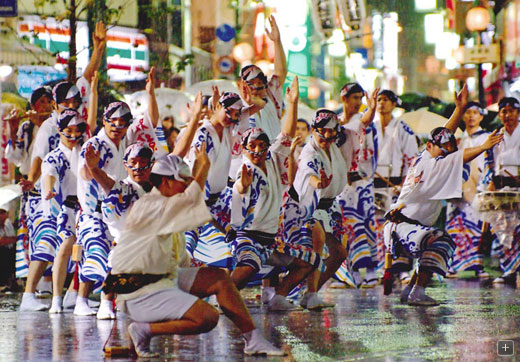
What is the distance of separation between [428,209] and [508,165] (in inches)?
135

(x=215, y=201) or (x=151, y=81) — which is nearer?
(x=215, y=201)

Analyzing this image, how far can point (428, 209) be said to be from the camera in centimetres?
1219

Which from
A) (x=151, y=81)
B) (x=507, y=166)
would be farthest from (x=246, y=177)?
(x=507, y=166)

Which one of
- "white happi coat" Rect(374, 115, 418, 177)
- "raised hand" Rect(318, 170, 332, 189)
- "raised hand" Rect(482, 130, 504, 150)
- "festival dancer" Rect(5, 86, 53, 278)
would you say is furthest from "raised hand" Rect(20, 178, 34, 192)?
"white happi coat" Rect(374, 115, 418, 177)

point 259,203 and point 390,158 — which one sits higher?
point 390,158

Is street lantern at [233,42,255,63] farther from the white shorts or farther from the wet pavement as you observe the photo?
the white shorts

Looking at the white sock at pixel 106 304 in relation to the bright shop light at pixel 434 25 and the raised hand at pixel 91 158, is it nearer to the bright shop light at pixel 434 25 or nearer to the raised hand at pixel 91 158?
the raised hand at pixel 91 158

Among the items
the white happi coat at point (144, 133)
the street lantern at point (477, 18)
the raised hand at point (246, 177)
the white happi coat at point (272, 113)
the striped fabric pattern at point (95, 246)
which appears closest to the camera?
the raised hand at point (246, 177)

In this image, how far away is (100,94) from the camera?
53.5 ft

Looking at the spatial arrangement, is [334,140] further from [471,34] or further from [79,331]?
[471,34]

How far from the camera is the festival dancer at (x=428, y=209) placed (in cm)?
1197

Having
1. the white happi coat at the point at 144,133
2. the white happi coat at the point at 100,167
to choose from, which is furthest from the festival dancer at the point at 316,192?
the white happi coat at the point at 100,167

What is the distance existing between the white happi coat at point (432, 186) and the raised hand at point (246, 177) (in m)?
1.87

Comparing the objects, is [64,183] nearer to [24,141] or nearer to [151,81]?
[151,81]
